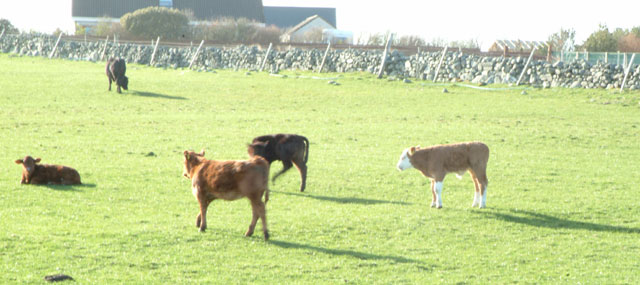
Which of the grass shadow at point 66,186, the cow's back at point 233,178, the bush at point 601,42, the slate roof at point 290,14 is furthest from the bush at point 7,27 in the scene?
the cow's back at point 233,178

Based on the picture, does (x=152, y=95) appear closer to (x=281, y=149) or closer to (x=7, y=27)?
(x=281, y=149)

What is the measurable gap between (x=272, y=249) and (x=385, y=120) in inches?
567

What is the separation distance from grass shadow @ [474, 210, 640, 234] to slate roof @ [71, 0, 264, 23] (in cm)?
7401

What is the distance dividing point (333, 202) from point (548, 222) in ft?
10.3

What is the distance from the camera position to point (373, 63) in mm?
37875

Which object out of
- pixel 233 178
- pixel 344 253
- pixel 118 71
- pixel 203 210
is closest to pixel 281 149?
pixel 203 210

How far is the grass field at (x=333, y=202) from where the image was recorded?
8.19 meters

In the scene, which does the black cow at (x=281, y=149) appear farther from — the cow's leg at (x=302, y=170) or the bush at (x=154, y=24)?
the bush at (x=154, y=24)

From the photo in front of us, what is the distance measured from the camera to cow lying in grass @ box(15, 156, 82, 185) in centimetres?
1196

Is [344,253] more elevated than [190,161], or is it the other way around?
[190,161]

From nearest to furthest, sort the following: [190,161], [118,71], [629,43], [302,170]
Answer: [190,161]
[302,170]
[118,71]
[629,43]

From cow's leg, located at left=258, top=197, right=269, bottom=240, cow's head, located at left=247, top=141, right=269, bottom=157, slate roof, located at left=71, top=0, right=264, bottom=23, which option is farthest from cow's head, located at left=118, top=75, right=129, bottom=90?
slate roof, located at left=71, top=0, right=264, bottom=23

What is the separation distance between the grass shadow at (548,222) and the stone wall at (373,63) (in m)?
21.2

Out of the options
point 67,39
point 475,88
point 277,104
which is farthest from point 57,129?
point 67,39
